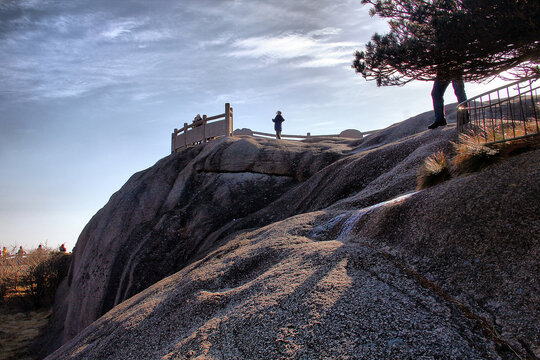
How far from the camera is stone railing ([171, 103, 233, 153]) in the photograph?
59.4ft

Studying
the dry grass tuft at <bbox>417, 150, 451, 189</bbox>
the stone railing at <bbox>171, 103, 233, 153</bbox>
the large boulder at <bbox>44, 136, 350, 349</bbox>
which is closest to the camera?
the dry grass tuft at <bbox>417, 150, 451, 189</bbox>

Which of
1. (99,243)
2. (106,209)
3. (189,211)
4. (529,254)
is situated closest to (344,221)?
(529,254)

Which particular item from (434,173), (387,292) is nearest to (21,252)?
(434,173)

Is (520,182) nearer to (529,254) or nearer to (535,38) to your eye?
(529,254)

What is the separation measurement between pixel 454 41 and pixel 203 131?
43.6 feet

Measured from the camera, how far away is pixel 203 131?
742 inches

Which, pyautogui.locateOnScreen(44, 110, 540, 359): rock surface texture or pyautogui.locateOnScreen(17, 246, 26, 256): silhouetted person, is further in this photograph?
pyautogui.locateOnScreen(17, 246, 26, 256): silhouetted person

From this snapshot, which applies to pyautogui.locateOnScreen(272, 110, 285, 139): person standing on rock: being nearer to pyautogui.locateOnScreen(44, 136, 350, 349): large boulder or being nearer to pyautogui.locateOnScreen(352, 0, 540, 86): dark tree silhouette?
pyautogui.locateOnScreen(44, 136, 350, 349): large boulder

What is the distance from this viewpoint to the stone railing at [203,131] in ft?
59.4

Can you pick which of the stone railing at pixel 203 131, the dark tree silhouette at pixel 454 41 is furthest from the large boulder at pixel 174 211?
the dark tree silhouette at pixel 454 41

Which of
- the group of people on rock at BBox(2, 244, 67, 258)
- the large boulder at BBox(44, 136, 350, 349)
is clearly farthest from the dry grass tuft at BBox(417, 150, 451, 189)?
the group of people on rock at BBox(2, 244, 67, 258)

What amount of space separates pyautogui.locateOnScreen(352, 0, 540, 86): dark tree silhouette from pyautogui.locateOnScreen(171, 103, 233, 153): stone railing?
10062 mm

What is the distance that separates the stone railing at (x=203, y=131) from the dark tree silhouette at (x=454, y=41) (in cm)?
1006

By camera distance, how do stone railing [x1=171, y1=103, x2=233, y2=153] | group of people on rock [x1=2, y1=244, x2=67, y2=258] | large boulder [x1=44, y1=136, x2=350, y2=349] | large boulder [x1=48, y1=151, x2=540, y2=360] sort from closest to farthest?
large boulder [x1=48, y1=151, x2=540, y2=360]
large boulder [x1=44, y1=136, x2=350, y2=349]
stone railing [x1=171, y1=103, x2=233, y2=153]
group of people on rock [x1=2, y1=244, x2=67, y2=258]
